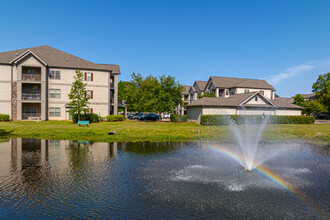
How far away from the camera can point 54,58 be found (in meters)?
44.2

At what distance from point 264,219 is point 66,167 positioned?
11.7 metres

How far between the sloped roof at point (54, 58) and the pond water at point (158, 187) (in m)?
29.1

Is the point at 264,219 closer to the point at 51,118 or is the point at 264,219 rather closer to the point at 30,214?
the point at 30,214

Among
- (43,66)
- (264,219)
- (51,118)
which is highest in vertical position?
(43,66)

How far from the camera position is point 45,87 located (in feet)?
134

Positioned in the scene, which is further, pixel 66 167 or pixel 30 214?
pixel 66 167

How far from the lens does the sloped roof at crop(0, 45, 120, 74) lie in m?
42.2

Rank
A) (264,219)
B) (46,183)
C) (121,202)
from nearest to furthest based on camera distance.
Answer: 1. (264,219)
2. (121,202)
3. (46,183)

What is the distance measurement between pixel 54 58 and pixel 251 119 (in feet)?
141

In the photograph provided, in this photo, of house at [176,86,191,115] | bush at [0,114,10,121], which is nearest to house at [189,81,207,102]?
house at [176,86,191,115]

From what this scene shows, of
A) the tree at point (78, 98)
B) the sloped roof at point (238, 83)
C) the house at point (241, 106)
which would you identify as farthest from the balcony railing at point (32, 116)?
the sloped roof at point (238, 83)

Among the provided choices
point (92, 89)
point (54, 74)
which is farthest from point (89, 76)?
point (54, 74)

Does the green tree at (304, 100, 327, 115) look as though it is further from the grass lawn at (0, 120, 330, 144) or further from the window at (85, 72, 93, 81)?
the window at (85, 72, 93, 81)

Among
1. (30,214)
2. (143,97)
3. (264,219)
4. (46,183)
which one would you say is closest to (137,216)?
(30,214)
